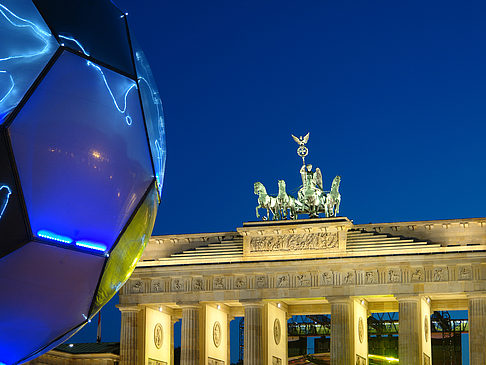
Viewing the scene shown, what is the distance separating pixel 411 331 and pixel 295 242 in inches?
297

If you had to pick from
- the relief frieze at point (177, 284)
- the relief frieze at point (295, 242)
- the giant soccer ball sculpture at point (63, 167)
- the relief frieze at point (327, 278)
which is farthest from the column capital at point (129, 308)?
the giant soccer ball sculpture at point (63, 167)

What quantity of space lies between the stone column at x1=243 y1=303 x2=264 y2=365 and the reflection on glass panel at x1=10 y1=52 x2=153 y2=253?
138 feet

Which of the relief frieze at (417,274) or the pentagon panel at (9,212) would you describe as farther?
the relief frieze at (417,274)

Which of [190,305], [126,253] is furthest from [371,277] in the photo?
[126,253]

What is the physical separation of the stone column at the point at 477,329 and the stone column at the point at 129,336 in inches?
694

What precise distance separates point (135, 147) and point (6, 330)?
6.07 ft

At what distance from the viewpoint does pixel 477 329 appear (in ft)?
149

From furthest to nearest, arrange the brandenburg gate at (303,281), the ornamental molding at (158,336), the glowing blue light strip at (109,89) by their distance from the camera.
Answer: the ornamental molding at (158,336) < the brandenburg gate at (303,281) < the glowing blue light strip at (109,89)

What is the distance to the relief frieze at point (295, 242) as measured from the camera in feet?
160

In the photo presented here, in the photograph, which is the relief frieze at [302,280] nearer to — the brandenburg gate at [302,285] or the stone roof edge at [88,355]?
the brandenburg gate at [302,285]

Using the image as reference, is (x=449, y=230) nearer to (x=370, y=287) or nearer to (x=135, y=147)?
(x=370, y=287)

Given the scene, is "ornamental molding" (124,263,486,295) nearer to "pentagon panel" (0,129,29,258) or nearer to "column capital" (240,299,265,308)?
"column capital" (240,299,265,308)

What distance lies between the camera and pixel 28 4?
7258 mm

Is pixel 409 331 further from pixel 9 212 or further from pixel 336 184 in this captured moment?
pixel 9 212
